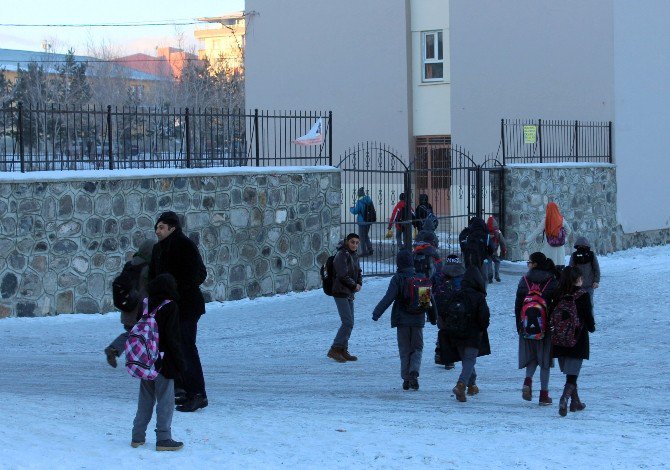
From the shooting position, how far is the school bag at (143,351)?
24.9 feet

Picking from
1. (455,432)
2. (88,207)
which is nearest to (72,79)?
(88,207)

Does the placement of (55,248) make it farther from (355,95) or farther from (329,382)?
(355,95)

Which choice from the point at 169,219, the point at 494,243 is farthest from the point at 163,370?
the point at 494,243

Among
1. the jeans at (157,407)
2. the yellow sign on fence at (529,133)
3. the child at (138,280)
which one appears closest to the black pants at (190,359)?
the jeans at (157,407)

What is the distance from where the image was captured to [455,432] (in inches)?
342

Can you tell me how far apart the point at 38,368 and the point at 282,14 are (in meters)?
24.1

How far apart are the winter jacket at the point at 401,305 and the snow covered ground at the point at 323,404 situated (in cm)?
66

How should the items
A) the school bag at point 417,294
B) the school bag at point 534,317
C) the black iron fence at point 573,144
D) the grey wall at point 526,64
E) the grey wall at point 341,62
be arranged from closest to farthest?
the school bag at point 534,317 < the school bag at point 417,294 < the black iron fence at point 573,144 < the grey wall at point 526,64 < the grey wall at point 341,62

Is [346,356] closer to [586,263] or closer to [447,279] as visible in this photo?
[447,279]

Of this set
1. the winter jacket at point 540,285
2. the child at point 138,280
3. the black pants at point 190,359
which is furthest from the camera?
the child at point 138,280

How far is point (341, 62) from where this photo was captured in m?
32.9

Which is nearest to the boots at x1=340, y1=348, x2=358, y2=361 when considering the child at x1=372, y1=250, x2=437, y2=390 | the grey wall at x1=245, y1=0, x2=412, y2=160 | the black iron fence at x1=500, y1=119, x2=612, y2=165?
the child at x1=372, y1=250, x2=437, y2=390

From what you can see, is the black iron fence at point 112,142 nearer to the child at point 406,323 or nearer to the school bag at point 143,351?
the child at point 406,323

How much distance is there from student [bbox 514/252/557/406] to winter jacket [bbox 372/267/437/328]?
1012 mm
